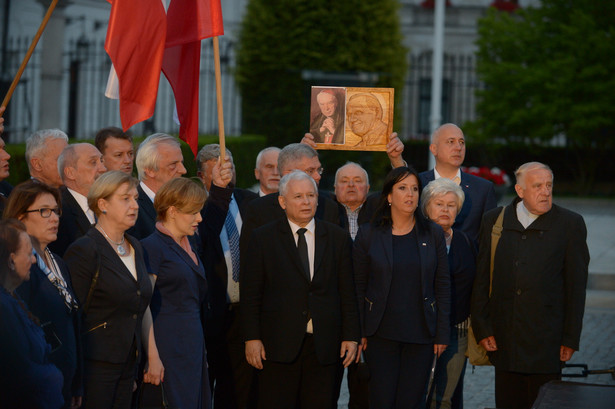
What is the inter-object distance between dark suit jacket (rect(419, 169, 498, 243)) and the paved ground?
1.47 metres

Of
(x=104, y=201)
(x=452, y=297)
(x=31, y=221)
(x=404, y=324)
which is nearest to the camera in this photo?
(x=31, y=221)

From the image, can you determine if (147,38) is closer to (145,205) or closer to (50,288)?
(145,205)

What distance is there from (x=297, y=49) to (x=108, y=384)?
67.4 feet

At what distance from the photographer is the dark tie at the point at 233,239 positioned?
7121 mm

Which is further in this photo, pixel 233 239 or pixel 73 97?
pixel 73 97

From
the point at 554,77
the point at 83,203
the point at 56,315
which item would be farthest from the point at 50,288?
the point at 554,77

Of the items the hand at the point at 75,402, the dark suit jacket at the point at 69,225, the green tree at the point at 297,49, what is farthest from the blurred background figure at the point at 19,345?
the green tree at the point at 297,49

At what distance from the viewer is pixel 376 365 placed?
6.51 meters

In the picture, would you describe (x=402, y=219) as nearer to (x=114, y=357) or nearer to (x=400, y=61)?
(x=114, y=357)

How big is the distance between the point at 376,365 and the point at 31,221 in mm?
2506

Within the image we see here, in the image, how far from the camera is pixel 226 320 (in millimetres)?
7078

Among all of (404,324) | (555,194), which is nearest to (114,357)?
(404,324)


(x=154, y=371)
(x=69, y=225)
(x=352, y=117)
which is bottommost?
(x=154, y=371)

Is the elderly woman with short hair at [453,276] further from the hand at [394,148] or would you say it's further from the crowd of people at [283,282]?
the hand at [394,148]
